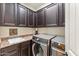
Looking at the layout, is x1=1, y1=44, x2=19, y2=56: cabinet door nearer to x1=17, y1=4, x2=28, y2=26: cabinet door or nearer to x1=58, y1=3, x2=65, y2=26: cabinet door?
x1=17, y1=4, x2=28, y2=26: cabinet door

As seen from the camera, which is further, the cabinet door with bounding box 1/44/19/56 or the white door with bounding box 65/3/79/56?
the cabinet door with bounding box 1/44/19/56

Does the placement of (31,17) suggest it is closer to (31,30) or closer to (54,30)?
(31,30)

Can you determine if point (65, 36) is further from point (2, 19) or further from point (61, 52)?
point (2, 19)

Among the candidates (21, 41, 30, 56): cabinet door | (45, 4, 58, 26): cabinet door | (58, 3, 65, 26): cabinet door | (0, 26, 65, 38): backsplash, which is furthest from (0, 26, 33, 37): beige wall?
(58, 3, 65, 26): cabinet door

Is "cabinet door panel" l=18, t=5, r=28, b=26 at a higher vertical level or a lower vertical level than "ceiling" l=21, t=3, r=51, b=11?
lower

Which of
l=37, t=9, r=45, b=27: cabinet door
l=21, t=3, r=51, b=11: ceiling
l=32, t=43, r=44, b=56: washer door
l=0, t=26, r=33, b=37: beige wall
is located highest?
l=21, t=3, r=51, b=11: ceiling

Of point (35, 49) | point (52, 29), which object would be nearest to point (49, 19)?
point (52, 29)

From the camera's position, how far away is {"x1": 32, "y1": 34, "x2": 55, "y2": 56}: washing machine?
4.10 feet

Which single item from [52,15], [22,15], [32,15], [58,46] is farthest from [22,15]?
[58,46]

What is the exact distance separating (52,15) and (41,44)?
34 centimetres

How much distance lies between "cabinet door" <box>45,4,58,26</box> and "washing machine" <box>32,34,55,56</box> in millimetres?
143

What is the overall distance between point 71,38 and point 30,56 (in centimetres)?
46

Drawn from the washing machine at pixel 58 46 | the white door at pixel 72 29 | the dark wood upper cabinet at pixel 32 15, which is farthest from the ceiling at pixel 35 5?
the washing machine at pixel 58 46

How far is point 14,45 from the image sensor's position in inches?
49.6
